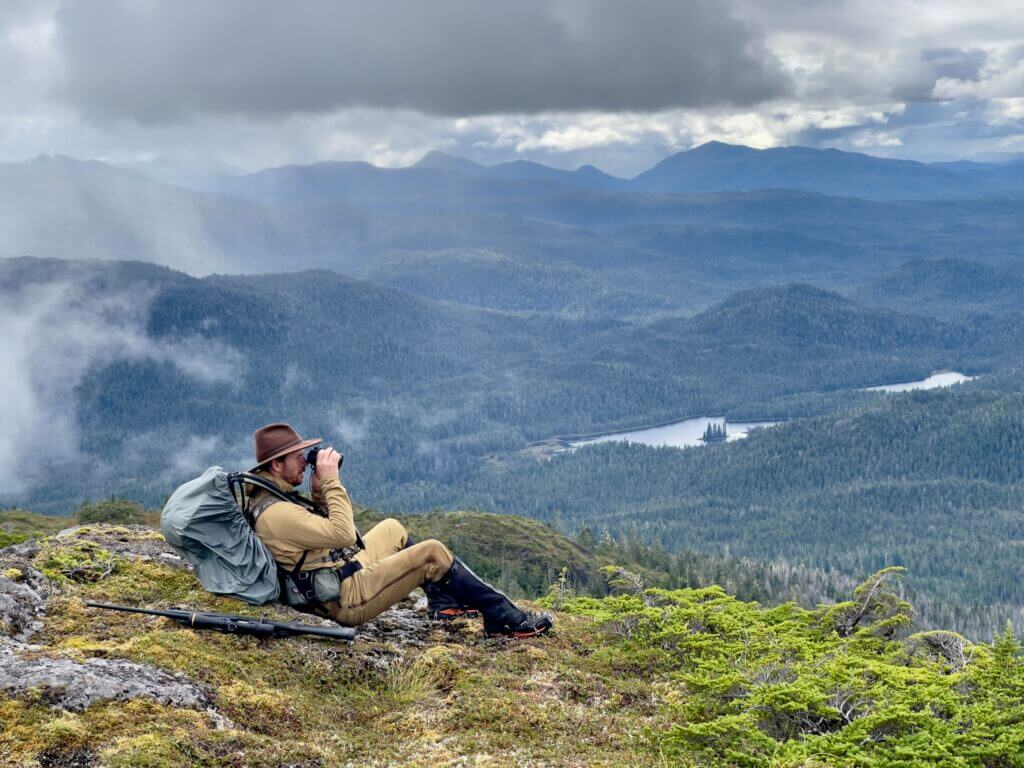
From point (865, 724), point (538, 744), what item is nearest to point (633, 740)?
point (538, 744)

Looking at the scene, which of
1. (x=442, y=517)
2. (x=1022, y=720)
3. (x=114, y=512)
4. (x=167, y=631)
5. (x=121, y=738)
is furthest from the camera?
(x=442, y=517)

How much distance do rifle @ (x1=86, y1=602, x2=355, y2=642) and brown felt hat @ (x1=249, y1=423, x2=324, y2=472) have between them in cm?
303

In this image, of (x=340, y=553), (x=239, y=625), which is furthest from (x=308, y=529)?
(x=239, y=625)

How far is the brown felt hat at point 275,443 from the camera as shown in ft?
60.1

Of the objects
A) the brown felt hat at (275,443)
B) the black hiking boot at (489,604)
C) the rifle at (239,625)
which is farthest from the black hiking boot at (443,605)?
the brown felt hat at (275,443)

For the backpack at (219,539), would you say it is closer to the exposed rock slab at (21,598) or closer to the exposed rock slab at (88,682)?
the exposed rock slab at (21,598)

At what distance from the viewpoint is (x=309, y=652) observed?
57.4ft

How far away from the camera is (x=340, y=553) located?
61.7ft

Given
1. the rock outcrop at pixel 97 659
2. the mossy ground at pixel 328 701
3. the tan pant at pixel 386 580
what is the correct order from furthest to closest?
the tan pant at pixel 386 580, the rock outcrop at pixel 97 659, the mossy ground at pixel 328 701

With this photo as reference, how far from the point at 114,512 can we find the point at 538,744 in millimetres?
108499

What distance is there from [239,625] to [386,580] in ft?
9.94

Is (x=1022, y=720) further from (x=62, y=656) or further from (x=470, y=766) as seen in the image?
(x=62, y=656)

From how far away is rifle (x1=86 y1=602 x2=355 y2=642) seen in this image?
A: 17438 millimetres

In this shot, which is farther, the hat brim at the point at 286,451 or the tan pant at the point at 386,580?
the tan pant at the point at 386,580
